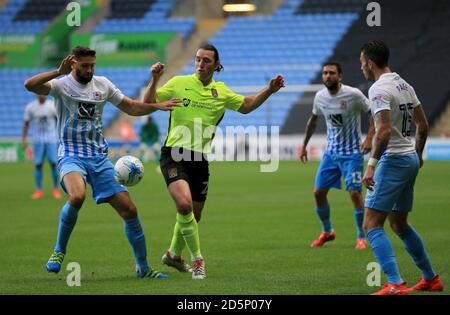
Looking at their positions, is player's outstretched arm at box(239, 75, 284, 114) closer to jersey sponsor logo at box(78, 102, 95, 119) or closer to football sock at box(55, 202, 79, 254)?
jersey sponsor logo at box(78, 102, 95, 119)

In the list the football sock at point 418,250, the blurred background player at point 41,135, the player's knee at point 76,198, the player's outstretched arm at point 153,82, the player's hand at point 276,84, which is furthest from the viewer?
the blurred background player at point 41,135

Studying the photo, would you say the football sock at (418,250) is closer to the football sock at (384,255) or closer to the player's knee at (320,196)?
the football sock at (384,255)

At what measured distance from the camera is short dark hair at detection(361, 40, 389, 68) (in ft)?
26.1

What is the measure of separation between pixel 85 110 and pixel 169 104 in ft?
2.94

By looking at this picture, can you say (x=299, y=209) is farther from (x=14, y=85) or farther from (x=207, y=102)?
(x=14, y=85)

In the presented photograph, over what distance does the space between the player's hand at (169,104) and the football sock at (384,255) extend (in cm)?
254

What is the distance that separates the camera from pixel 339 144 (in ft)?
41.0

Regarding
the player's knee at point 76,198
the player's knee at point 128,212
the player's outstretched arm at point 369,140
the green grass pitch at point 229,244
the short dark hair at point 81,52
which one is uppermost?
the short dark hair at point 81,52

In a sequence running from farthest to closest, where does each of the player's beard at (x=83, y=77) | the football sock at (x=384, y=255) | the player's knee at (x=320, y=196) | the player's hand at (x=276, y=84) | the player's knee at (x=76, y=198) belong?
1. the player's knee at (x=320, y=196)
2. the player's hand at (x=276, y=84)
3. the player's beard at (x=83, y=77)
4. the player's knee at (x=76, y=198)
5. the football sock at (x=384, y=255)

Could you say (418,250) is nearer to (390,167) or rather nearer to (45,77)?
(390,167)

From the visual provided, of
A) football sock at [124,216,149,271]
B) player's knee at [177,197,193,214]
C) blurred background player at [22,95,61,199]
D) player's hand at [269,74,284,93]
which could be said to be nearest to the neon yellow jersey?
player's hand at [269,74,284,93]

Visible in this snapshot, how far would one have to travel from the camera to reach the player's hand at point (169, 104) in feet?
30.1
